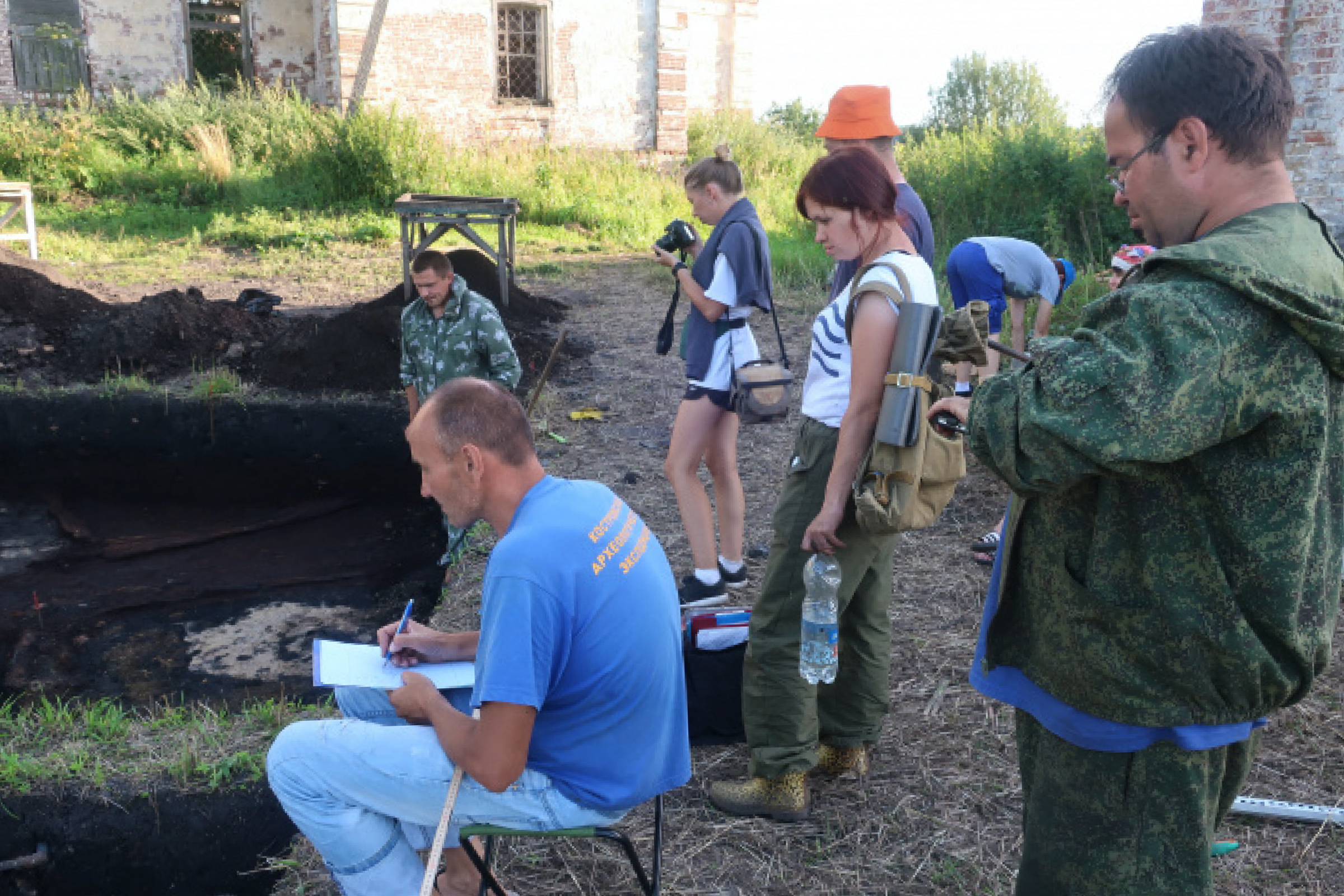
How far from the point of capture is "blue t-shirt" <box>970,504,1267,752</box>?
1697 millimetres

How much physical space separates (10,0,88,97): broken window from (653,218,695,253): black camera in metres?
17.6

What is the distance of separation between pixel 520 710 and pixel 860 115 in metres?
2.77

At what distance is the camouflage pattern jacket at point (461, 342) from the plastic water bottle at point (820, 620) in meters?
2.81

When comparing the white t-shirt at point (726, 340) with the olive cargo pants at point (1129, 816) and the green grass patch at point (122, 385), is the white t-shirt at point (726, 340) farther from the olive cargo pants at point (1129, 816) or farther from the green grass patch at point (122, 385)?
the green grass patch at point (122, 385)

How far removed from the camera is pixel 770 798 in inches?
125

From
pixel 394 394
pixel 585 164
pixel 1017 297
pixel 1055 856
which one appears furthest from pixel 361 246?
pixel 1055 856

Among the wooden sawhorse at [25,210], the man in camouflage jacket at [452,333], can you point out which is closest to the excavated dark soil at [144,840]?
the man in camouflage jacket at [452,333]

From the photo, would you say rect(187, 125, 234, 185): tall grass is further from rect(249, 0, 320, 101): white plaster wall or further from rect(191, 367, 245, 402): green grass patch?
rect(191, 367, 245, 402): green grass patch

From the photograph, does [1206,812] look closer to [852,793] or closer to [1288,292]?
[1288,292]

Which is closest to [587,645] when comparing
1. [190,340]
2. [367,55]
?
[190,340]

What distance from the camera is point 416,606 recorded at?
6.29 m

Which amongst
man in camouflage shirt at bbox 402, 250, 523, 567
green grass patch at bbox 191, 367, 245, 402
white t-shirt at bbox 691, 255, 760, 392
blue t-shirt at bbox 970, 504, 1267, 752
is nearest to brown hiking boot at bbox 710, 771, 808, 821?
blue t-shirt at bbox 970, 504, 1267, 752

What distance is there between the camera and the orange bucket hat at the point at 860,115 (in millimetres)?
3863

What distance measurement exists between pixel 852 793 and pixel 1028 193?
11.1 metres
